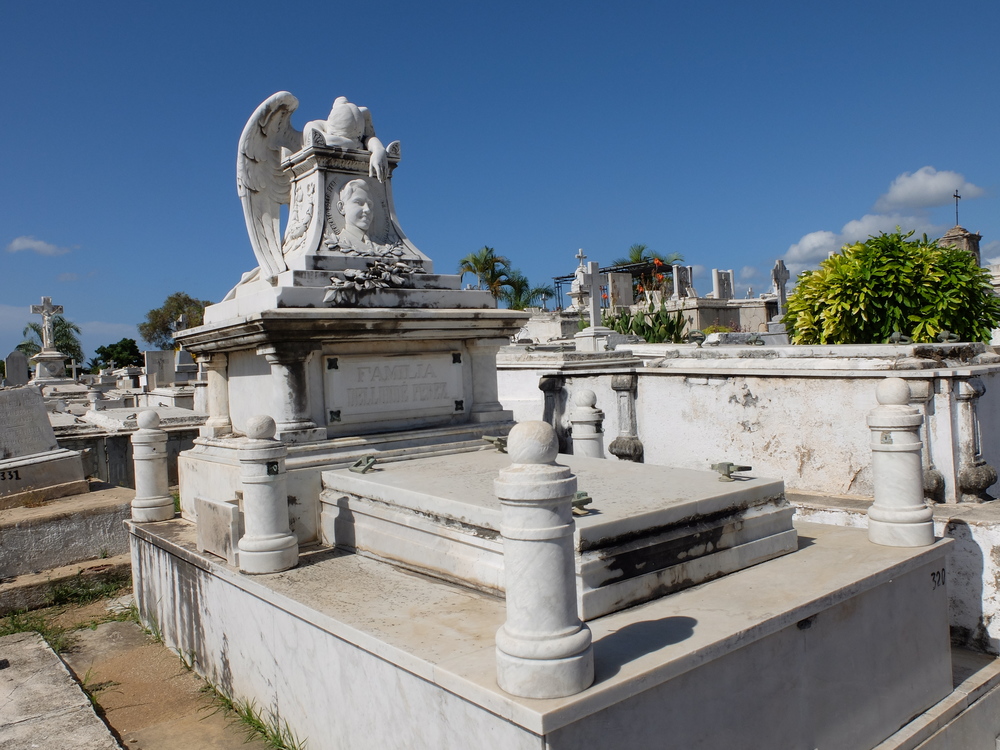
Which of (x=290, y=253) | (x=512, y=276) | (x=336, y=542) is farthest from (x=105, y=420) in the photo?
(x=512, y=276)

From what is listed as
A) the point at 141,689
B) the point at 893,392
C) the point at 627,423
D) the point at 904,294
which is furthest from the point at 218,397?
the point at 904,294

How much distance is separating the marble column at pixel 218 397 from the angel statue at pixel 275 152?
517 millimetres

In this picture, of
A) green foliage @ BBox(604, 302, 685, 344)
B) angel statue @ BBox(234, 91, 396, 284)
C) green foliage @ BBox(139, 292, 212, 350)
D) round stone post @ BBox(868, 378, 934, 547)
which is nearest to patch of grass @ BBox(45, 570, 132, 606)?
angel statue @ BBox(234, 91, 396, 284)

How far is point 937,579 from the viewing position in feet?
13.5

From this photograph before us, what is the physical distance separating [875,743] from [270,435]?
3.42 meters

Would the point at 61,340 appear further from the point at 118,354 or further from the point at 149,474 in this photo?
the point at 149,474

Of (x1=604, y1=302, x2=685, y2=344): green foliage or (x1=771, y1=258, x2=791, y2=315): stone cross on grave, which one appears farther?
(x1=771, y1=258, x2=791, y2=315): stone cross on grave

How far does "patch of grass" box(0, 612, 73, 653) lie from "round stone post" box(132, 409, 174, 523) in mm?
910

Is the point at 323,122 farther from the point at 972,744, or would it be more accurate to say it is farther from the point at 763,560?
the point at 972,744

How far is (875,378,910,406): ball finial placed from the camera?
13.8 ft

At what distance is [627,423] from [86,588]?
16.1 feet

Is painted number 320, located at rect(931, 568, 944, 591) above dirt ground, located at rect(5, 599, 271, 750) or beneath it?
above

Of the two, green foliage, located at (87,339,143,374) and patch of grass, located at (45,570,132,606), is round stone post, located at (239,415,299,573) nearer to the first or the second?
patch of grass, located at (45,570,132,606)

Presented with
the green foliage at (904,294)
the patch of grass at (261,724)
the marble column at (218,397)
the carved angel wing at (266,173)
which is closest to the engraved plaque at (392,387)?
the carved angel wing at (266,173)
